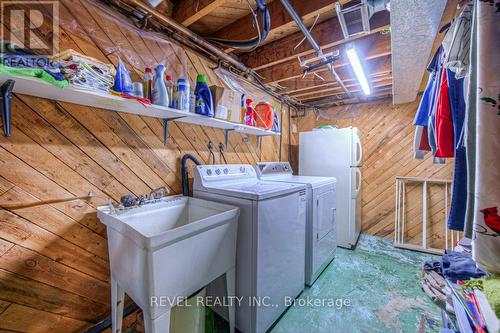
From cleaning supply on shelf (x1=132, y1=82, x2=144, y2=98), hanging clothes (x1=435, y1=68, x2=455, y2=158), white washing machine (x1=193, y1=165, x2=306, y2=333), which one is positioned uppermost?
cleaning supply on shelf (x1=132, y1=82, x2=144, y2=98)

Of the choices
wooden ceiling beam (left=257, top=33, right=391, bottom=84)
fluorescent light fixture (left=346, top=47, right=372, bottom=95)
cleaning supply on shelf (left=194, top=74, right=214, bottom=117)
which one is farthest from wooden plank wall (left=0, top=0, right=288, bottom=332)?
fluorescent light fixture (left=346, top=47, right=372, bottom=95)

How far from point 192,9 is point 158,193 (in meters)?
1.45

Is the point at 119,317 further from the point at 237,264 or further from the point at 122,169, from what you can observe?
the point at 122,169

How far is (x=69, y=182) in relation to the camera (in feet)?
4.19

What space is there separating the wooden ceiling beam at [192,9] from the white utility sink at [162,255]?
4.65ft

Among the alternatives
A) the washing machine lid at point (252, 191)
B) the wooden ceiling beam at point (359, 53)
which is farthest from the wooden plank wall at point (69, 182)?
the wooden ceiling beam at point (359, 53)

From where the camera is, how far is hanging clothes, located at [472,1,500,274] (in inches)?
19.9

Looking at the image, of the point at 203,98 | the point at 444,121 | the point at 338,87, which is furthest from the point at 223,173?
the point at 338,87

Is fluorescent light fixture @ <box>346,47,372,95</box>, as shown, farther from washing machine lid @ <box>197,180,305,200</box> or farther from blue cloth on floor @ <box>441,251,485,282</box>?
blue cloth on floor @ <box>441,251,485,282</box>

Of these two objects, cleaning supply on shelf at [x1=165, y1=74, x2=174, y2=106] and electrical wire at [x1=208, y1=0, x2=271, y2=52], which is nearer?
electrical wire at [x1=208, y1=0, x2=271, y2=52]

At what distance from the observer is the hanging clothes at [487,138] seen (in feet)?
1.66

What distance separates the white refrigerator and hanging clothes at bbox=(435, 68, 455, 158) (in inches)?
78.3

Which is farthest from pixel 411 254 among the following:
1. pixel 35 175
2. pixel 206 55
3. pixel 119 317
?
pixel 35 175

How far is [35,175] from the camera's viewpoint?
1.16 meters
